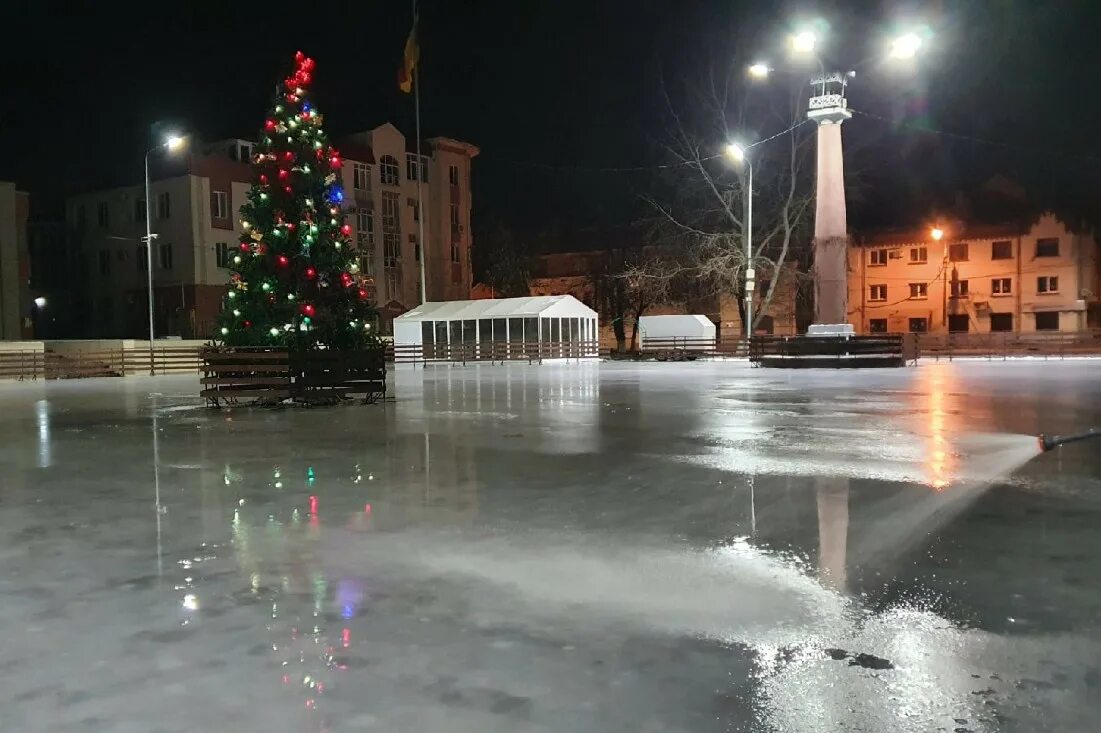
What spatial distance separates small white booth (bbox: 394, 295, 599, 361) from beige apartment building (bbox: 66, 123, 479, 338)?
16.4 ft

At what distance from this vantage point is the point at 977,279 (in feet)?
191

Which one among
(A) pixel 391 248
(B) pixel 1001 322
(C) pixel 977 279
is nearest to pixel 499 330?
(A) pixel 391 248

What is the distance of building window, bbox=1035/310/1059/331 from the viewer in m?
56.5

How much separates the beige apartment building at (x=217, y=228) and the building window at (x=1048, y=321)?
40919 millimetres

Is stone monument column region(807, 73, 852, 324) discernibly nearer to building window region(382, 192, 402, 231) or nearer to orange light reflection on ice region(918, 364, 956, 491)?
orange light reflection on ice region(918, 364, 956, 491)

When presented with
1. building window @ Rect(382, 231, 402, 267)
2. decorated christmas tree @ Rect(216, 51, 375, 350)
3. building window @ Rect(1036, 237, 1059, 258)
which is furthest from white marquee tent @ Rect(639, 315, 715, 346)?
decorated christmas tree @ Rect(216, 51, 375, 350)

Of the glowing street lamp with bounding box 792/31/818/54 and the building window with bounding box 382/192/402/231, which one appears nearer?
the glowing street lamp with bounding box 792/31/818/54

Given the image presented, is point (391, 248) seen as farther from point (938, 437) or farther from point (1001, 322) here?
point (938, 437)

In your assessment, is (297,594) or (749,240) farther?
(749,240)

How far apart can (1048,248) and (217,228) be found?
54158mm

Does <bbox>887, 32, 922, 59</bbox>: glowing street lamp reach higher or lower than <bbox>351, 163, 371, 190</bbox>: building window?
lower

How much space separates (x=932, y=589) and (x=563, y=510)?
3272 mm

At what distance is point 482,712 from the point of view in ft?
11.3

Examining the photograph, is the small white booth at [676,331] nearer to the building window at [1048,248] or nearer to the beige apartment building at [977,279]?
the beige apartment building at [977,279]
